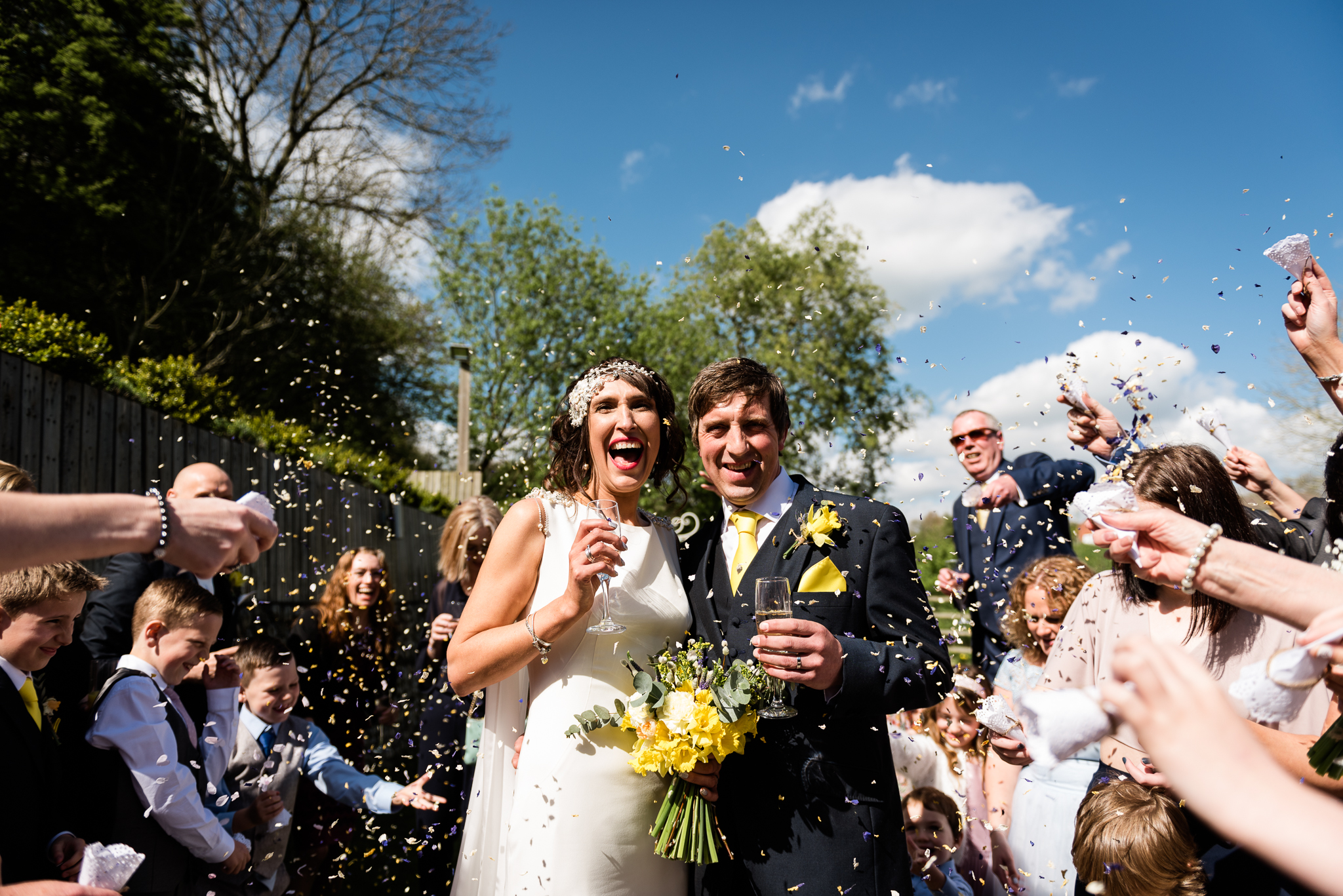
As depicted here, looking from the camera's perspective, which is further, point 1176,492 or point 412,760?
point 412,760

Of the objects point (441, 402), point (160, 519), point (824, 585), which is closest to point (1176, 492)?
point (824, 585)

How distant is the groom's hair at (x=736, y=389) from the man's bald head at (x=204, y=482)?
242cm

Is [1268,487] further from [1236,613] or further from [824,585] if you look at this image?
A: [824,585]

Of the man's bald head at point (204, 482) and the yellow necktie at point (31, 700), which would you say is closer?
the yellow necktie at point (31, 700)

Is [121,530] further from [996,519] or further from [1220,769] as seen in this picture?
[996,519]

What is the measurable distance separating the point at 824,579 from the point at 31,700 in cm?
255

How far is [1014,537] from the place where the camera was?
17.5 ft

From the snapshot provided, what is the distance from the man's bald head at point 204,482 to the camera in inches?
153

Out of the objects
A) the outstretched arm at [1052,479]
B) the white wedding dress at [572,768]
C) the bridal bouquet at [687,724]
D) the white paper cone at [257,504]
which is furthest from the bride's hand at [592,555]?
the outstretched arm at [1052,479]

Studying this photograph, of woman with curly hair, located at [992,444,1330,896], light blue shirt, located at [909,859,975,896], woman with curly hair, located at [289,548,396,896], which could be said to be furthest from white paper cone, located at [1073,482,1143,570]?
woman with curly hair, located at [289,548,396,896]

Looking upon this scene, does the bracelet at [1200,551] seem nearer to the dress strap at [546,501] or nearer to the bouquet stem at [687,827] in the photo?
the bouquet stem at [687,827]

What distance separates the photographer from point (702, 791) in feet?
8.21

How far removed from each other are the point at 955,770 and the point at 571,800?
2.91 m

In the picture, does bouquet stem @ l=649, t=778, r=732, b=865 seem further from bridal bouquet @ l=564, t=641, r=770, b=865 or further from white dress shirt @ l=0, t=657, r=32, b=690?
white dress shirt @ l=0, t=657, r=32, b=690
